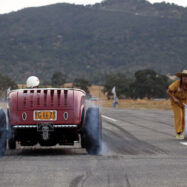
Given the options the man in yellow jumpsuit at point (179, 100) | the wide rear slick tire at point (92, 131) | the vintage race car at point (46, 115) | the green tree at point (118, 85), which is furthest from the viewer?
the green tree at point (118, 85)

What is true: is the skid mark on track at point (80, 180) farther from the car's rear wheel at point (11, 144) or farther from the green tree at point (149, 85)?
the green tree at point (149, 85)

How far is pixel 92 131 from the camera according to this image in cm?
878

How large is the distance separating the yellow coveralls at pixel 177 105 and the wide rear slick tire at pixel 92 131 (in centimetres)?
407

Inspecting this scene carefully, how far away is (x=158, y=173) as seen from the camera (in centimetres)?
647

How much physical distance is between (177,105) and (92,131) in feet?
14.5

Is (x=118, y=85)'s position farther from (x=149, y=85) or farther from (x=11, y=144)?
(x=11, y=144)

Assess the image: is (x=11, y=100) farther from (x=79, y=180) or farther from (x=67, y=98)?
(x=79, y=180)

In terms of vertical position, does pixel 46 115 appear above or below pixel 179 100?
below

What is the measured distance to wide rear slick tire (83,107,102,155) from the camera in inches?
346

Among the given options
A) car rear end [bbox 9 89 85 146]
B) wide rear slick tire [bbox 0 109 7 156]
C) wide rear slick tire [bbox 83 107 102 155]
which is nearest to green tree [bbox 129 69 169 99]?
wide rear slick tire [bbox 83 107 102 155]

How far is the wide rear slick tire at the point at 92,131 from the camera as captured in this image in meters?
8.79

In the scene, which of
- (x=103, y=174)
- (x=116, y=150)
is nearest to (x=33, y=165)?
(x=103, y=174)

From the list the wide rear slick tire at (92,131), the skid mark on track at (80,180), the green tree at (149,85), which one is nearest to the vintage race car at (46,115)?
the wide rear slick tire at (92,131)

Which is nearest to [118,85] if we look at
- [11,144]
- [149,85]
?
[149,85]
